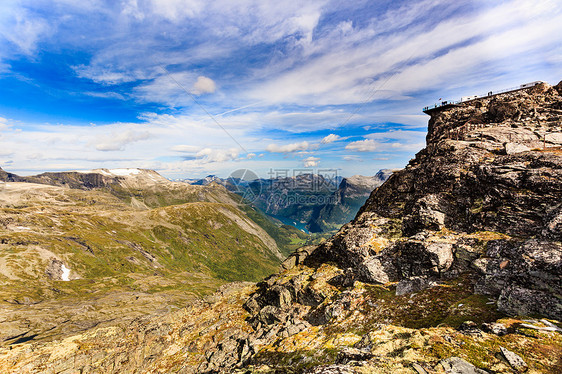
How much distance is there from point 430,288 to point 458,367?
12.4 metres

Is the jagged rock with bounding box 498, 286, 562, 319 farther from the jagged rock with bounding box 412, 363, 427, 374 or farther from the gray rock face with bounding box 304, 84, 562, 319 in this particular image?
the jagged rock with bounding box 412, 363, 427, 374

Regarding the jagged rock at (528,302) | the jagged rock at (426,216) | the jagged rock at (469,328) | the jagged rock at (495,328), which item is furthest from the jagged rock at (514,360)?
the jagged rock at (426,216)

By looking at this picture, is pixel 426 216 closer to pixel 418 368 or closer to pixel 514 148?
pixel 514 148

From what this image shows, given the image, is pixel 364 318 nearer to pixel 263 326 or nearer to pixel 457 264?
pixel 457 264

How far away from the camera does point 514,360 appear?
1096 cm

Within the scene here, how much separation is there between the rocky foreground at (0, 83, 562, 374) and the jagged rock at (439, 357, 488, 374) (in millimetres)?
76

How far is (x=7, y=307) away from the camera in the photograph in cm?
16125

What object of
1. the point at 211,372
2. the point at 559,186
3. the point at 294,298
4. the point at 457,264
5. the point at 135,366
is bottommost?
the point at 135,366

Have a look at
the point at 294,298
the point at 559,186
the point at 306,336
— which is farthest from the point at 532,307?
the point at 294,298

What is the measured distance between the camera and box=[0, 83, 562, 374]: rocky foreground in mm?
14039

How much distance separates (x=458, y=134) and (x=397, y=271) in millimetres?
34157

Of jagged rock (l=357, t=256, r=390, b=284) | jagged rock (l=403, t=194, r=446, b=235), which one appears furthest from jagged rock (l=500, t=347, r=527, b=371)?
jagged rock (l=403, t=194, r=446, b=235)

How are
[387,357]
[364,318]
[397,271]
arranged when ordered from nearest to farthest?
[387,357]
[364,318]
[397,271]

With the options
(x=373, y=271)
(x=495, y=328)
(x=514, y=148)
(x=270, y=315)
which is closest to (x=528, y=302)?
(x=495, y=328)
